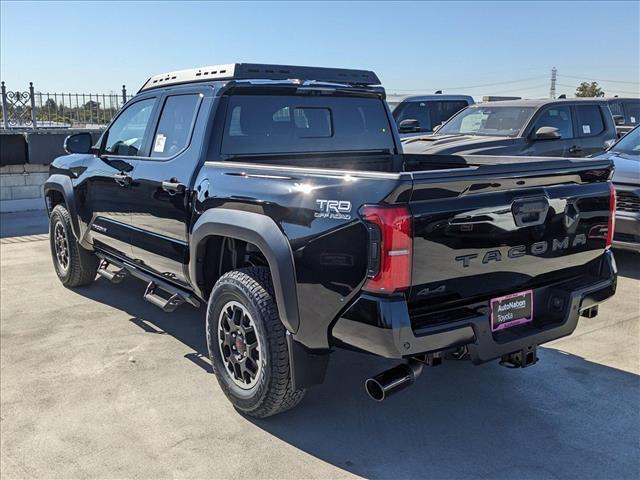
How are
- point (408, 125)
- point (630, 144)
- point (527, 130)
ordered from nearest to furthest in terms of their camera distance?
point (630, 144), point (527, 130), point (408, 125)

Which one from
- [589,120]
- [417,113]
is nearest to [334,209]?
[589,120]

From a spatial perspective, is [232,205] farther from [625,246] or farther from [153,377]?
[625,246]

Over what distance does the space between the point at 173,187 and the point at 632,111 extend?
11.8 metres

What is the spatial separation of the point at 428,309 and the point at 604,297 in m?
1.33

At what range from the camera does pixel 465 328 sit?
292 cm

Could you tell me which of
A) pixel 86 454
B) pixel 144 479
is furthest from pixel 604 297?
pixel 86 454

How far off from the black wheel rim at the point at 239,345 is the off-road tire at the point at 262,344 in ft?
0.12

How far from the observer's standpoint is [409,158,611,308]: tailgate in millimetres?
2809

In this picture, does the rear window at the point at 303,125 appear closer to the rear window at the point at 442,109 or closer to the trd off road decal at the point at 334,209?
the trd off road decal at the point at 334,209

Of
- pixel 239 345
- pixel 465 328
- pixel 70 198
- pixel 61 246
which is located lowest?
pixel 239 345

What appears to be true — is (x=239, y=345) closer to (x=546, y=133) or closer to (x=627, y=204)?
(x=627, y=204)

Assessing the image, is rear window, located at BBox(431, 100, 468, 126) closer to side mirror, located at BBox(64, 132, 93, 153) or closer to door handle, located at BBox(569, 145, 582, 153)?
door handle, located at BBox(569, 145, 582, 153)

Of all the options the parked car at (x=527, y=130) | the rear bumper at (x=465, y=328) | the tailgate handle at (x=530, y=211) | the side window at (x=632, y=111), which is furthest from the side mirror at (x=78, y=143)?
the side window at (x=632, y=111)

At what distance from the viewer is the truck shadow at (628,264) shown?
6773 mm
